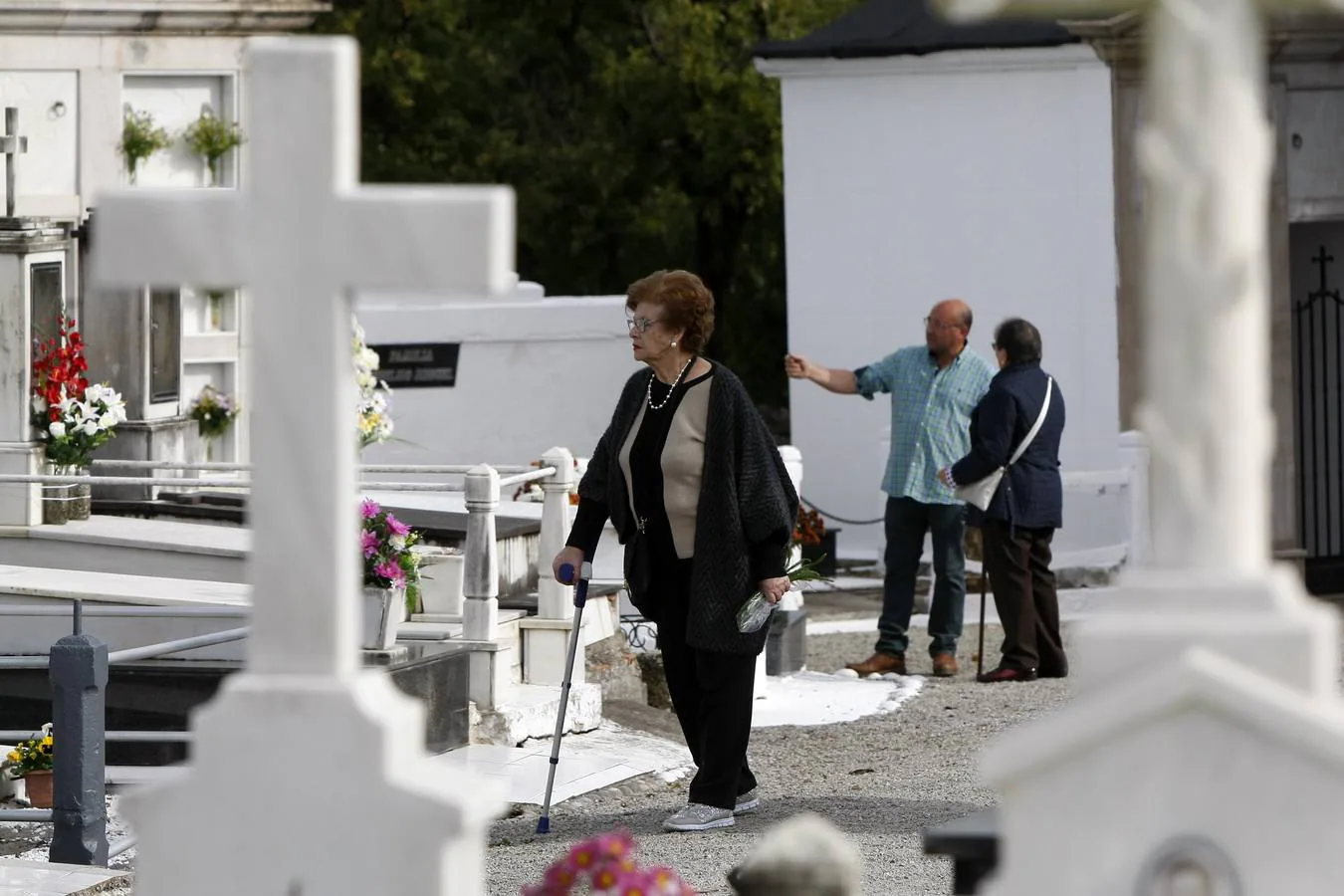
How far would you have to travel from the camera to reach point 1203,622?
11.5 ft

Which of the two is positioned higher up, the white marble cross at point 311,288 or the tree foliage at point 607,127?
the tree foliage at point 607,127

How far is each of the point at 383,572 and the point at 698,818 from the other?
231cm

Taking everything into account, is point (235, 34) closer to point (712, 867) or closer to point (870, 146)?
point (870, 146)

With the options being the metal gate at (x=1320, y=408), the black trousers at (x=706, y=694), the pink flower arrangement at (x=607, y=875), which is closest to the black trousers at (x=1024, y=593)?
the black trousers at (x=706, y=694)

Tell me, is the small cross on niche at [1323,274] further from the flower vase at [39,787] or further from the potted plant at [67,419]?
the flower vase at [39,787]

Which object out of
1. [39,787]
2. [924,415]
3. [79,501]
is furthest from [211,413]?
[39,787]

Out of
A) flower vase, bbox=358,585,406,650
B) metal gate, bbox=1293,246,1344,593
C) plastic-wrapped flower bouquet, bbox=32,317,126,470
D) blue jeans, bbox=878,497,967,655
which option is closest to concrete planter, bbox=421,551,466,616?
flower vase, bbox=358,585,406,650

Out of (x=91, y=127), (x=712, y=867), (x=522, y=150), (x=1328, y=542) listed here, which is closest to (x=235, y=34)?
(x=91, y=127)

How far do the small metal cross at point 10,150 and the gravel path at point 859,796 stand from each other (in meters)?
5.60

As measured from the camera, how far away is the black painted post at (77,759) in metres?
7.71

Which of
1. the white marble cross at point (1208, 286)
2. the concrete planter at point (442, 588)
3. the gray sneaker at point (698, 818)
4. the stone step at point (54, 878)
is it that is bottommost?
the stone step at point (54, 878)

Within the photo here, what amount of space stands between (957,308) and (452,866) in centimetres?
827

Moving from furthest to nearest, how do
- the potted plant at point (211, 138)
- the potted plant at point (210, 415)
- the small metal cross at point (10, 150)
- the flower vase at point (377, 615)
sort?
the potted plant at point (210, 415) < the potted plant at point (211, 138) < the small metal cross at point (10, 150) < the flower vase at point (377, 615)

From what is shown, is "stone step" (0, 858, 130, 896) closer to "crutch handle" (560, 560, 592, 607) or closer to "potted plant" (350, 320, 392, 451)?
"crutch handle" (560, 560, 592, 607)
